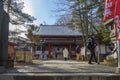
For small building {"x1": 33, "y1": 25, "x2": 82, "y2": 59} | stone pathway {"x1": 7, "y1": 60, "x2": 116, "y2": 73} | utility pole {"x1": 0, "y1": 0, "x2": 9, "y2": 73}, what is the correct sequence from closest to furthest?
stone pathway {"x1": 7, "y1": 60, "x2": 116, "y2": 73}, utility pole {"x1": 0, "y1": 0, "x2": 9, "y2": 73}, small building {"x1": 33, "y1": 25, "x2": 82, "y2": 59}

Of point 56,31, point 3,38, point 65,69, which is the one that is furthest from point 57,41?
point 3,38

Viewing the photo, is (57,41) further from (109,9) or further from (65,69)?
(109,9)

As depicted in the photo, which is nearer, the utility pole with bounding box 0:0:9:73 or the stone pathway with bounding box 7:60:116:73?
the stone pathway with bounding box 7:60:116:73

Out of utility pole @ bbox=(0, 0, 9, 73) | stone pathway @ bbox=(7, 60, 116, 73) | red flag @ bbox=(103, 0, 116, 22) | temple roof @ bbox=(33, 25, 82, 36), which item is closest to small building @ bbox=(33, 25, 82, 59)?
temple roof @ bbox=(33, 25, 82, 36)

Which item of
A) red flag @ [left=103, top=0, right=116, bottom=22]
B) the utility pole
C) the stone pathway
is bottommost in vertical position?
the stone pathway

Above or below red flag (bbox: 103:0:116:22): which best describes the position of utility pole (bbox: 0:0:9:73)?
below

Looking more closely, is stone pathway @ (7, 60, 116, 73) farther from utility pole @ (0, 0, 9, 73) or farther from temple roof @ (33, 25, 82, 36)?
temple roof @ (33, 25, 82, 36)

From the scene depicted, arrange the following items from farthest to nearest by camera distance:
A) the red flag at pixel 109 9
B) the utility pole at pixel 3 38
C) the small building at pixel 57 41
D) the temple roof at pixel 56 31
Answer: the temple roof at pixel 56 31 < the small building at pixel 57 41 < the utility pole at pixel 3 38 < the red flag at pixel 109 9

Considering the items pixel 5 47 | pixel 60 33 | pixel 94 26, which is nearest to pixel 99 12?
pixel 94 26

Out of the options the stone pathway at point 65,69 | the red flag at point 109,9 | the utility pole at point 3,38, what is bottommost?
the stone pathway at point 65,69

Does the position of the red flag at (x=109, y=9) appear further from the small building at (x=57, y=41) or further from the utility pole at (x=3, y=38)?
the small building at (x=57, y=41)

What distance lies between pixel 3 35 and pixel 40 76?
10.7 ft

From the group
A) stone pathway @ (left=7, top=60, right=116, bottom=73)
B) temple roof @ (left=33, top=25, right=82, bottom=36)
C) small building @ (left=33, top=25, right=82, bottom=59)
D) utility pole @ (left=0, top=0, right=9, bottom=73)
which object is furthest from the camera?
temple roof @ (left=33, top=25, right=82, bottom=36)

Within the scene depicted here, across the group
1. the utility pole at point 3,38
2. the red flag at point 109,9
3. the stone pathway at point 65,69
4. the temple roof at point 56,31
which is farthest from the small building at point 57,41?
the red flag at point 109,9
